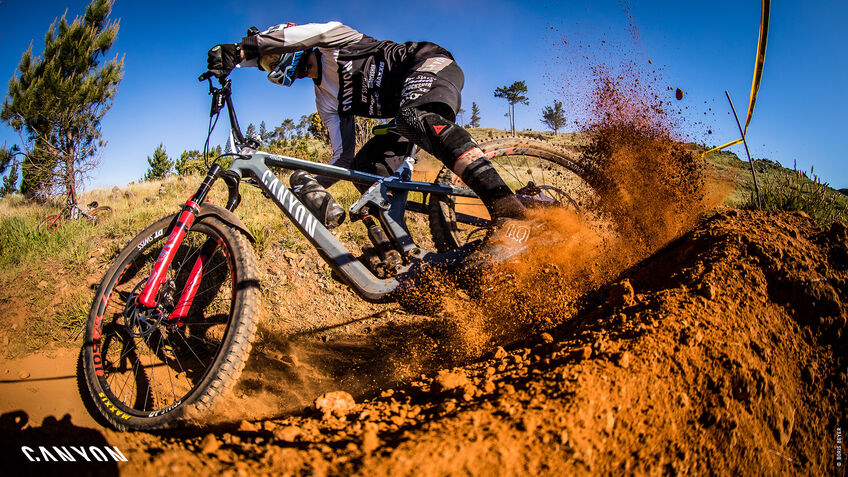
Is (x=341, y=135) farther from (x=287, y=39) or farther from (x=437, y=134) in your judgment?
(x=437, y=134)

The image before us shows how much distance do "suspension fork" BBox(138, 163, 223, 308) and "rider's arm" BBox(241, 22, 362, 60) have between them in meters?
1.06

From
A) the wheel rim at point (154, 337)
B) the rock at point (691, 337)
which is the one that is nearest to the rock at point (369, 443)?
the rock at point (691, 337)

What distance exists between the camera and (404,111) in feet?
7.28

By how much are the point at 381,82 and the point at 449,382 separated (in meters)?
2.36

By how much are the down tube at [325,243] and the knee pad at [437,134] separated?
914mm

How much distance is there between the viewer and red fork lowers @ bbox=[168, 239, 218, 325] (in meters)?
2.38

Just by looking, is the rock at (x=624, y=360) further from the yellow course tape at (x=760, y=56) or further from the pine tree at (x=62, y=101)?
the pine tree at (x=62, y=101)

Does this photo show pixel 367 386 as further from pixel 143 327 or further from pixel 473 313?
pixel 143 327

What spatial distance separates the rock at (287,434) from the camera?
975mm

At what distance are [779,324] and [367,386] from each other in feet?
7.60

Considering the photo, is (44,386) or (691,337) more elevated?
(691,337)

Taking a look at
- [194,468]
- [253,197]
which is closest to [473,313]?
[194,468]

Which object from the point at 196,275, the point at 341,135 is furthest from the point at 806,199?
the point at 196,275

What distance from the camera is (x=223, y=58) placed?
240 centimetres
